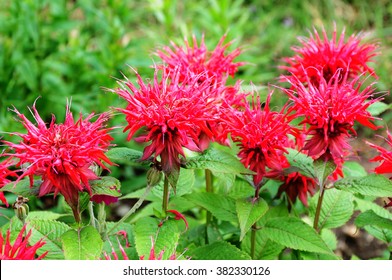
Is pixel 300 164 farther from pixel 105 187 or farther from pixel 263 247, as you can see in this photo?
pixel 105 187

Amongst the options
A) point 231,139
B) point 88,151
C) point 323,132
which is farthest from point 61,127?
point 323,132

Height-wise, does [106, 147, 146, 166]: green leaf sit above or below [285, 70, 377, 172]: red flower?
below

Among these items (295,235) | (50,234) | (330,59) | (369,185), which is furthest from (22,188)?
(330,59)

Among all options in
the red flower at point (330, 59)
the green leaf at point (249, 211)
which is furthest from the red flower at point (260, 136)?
the red flower at point (330, 59)

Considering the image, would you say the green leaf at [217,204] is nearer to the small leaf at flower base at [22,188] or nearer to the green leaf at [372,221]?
the green leaf at [372,221]

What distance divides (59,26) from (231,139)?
5.26 feet

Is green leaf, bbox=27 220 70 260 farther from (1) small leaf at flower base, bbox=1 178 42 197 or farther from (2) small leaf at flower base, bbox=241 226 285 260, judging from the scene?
(2) small leaf at flower base, bbox=241 226 285 260

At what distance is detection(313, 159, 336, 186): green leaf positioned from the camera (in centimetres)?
138

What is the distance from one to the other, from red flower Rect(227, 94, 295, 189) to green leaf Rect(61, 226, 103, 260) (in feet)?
1.24

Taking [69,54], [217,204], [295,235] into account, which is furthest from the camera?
[69,54]

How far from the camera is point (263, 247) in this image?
1.70 m

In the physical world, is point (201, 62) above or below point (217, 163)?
above

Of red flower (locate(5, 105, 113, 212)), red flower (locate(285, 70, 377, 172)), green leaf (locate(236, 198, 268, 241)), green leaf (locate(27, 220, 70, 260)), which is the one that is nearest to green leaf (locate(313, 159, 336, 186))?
red flower (locate(285, 70, 377, 172))

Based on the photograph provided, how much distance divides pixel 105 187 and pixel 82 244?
127mm
